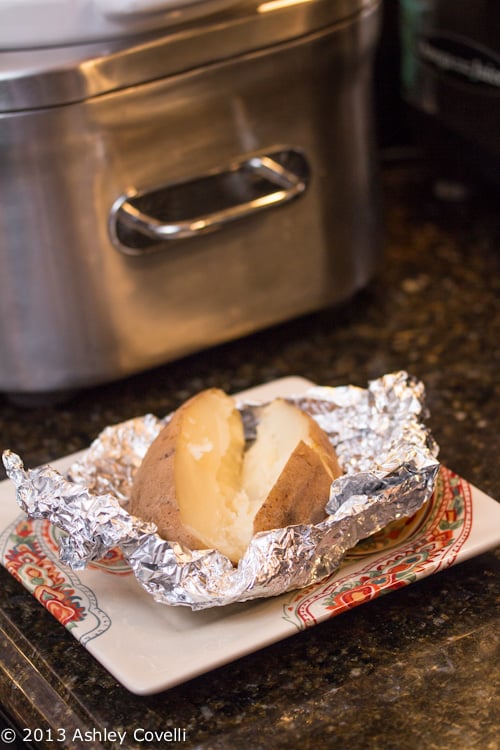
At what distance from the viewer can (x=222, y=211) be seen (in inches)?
33.5

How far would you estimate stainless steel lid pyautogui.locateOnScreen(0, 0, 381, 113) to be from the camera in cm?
74

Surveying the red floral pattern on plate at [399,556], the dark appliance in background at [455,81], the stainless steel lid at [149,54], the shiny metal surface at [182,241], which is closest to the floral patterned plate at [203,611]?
the red floral pattern on plate at [399,556]

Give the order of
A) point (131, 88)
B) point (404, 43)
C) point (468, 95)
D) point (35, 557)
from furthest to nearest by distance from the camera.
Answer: point (404, 43) < point (468, 95) < point (131, 88) < point (35, 557)

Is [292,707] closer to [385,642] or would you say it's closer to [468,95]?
[385,642]

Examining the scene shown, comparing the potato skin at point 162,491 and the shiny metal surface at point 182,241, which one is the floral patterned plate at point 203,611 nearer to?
the potato skin at point 162,491

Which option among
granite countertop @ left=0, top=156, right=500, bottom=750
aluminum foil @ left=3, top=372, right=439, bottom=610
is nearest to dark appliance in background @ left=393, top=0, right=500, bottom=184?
granite countertop @ left=0, top=156, right=500, bottom=750

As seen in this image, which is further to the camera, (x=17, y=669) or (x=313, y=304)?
(x=313, y=304)

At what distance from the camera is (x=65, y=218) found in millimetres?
795

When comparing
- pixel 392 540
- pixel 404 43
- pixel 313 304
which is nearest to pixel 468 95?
Answer: pixel 404 43

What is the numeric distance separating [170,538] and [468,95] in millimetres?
A: 579

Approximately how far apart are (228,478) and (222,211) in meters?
0.28

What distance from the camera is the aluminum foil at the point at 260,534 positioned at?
22.4 inches

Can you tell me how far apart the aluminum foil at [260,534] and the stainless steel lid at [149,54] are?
27 cm

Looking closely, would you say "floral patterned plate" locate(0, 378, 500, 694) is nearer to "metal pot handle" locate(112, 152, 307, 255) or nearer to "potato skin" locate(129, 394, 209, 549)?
"potato skin" locate(129, 394, 209, 549)
